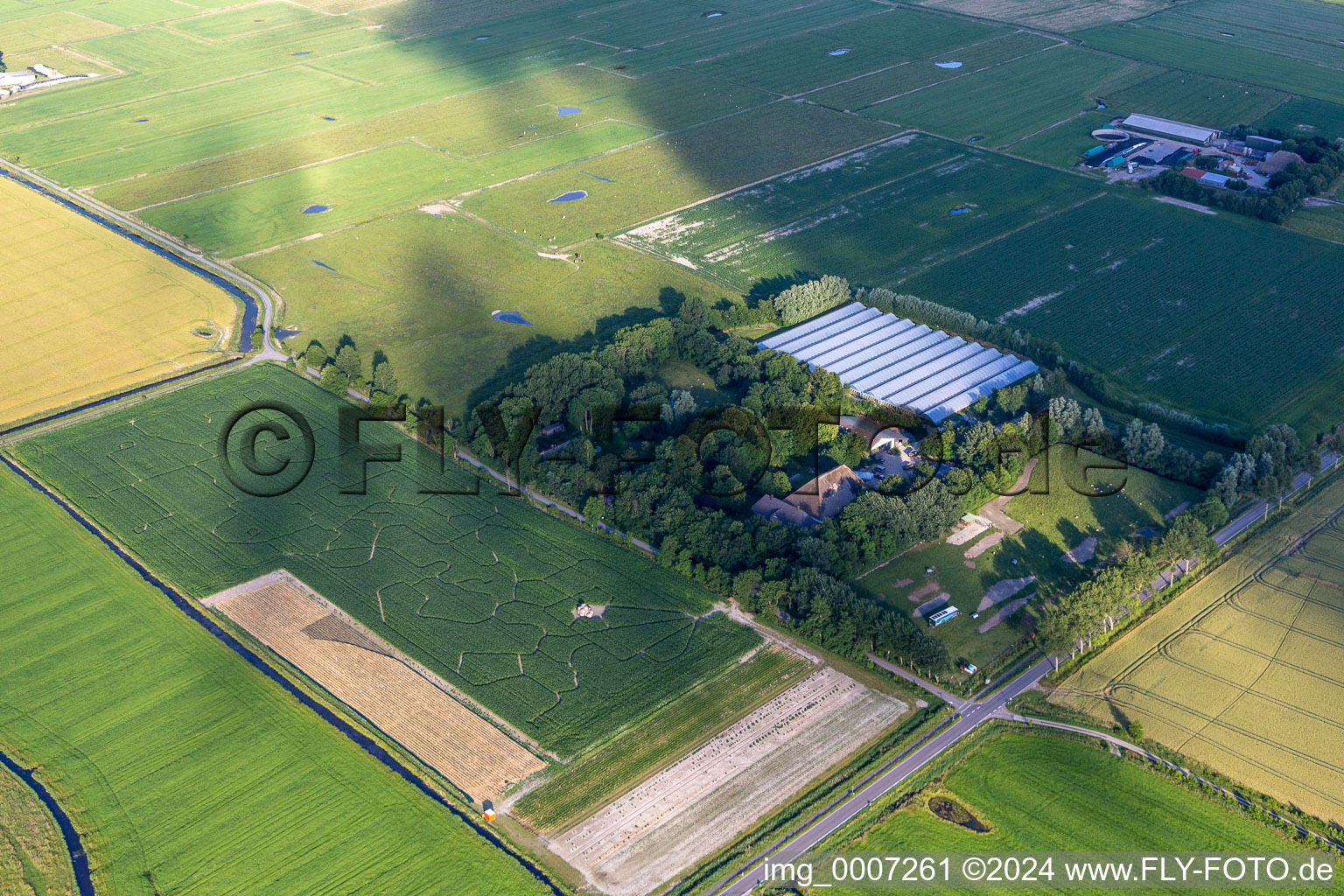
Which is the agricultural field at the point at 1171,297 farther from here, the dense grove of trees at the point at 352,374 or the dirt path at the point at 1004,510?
the dense grove of trees at the point at 352,374

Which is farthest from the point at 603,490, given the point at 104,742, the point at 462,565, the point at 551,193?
the point at 551,193

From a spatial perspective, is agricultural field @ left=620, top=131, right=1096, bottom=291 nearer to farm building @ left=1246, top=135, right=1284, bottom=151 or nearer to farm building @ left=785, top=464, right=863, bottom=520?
farm building @ left=1246, top=135, right=1284, bottom=151

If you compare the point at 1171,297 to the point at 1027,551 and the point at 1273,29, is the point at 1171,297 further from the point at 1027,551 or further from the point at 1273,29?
the point at 1273,29

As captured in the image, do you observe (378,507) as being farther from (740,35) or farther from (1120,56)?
(1120,56)

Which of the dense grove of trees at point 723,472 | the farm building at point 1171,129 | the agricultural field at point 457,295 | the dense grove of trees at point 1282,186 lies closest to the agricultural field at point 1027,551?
the dense grove of trees at point 723,472

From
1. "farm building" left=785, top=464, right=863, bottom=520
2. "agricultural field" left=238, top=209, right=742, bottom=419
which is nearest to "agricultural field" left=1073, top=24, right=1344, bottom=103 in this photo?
"agricultural field" left=238, top=209, right=742, bottom=419

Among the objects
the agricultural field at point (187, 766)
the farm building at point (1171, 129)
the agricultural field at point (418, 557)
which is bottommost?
the agricultural field at point (187, 766)
